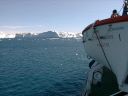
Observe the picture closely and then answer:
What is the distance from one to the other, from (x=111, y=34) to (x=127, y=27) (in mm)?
1333

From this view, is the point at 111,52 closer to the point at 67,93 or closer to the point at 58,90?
the point at 67,93

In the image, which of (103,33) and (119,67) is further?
(103,33)

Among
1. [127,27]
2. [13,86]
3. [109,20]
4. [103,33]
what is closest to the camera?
[127,27]

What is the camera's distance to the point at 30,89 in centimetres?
2650

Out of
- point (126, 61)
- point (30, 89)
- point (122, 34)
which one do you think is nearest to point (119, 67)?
point (126, 61)

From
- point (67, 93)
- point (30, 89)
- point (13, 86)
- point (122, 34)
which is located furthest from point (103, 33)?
point (13, 86)

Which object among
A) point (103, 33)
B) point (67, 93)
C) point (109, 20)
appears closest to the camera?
point (109, 20)

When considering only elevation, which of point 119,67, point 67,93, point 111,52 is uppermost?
point 111,52

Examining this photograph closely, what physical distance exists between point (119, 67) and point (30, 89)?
15.8 m

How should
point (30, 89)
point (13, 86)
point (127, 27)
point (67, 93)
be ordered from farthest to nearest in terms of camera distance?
point (13, 86)
point (30, 89)
point (67, 93)
point (127, 27)

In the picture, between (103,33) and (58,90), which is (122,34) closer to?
(103,33)

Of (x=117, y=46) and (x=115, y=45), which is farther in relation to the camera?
(x=115, y=45)

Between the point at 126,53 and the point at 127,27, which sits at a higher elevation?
the point at 127,27

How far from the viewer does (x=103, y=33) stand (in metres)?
13.8
